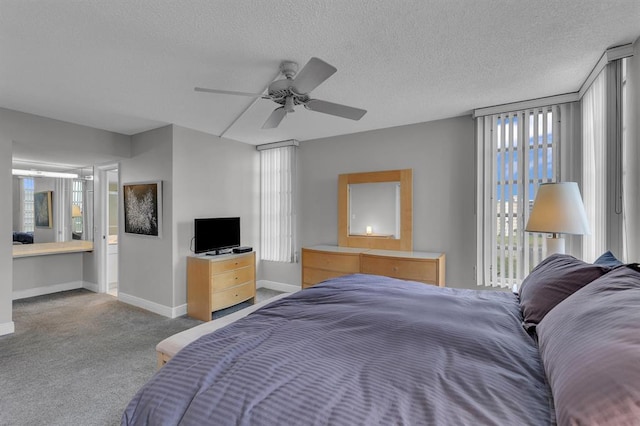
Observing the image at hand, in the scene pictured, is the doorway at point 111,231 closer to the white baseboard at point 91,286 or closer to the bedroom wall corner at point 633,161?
the white baseboard at point 91,286

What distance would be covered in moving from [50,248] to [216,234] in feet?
10.2

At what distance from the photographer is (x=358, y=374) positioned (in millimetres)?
1077

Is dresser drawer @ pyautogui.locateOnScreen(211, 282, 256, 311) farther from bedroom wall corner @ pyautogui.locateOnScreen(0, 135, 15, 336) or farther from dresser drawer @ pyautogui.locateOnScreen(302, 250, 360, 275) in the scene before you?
bedroom wall corner @ pyautogui.locateOnScreen(0, 135, 15, 336)

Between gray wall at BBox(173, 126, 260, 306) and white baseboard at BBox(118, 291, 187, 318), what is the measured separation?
0.11m

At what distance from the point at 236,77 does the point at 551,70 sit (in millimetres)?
2624

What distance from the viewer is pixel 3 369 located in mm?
2629

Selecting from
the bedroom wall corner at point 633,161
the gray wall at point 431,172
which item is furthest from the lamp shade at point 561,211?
the gray wall at point 431,172

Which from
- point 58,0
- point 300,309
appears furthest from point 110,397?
→ point 58,0

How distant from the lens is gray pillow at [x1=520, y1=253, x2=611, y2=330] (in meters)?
1.51

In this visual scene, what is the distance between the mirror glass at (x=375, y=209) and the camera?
417 centimetres

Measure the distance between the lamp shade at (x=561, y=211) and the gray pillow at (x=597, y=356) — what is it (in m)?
1.36

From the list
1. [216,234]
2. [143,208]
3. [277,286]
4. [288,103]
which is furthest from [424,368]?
[277,286]

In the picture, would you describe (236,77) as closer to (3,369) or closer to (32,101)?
(32,101)

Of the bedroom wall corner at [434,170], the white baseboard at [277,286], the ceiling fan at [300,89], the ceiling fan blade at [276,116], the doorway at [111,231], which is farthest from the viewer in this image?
the doorway at [111,231]
